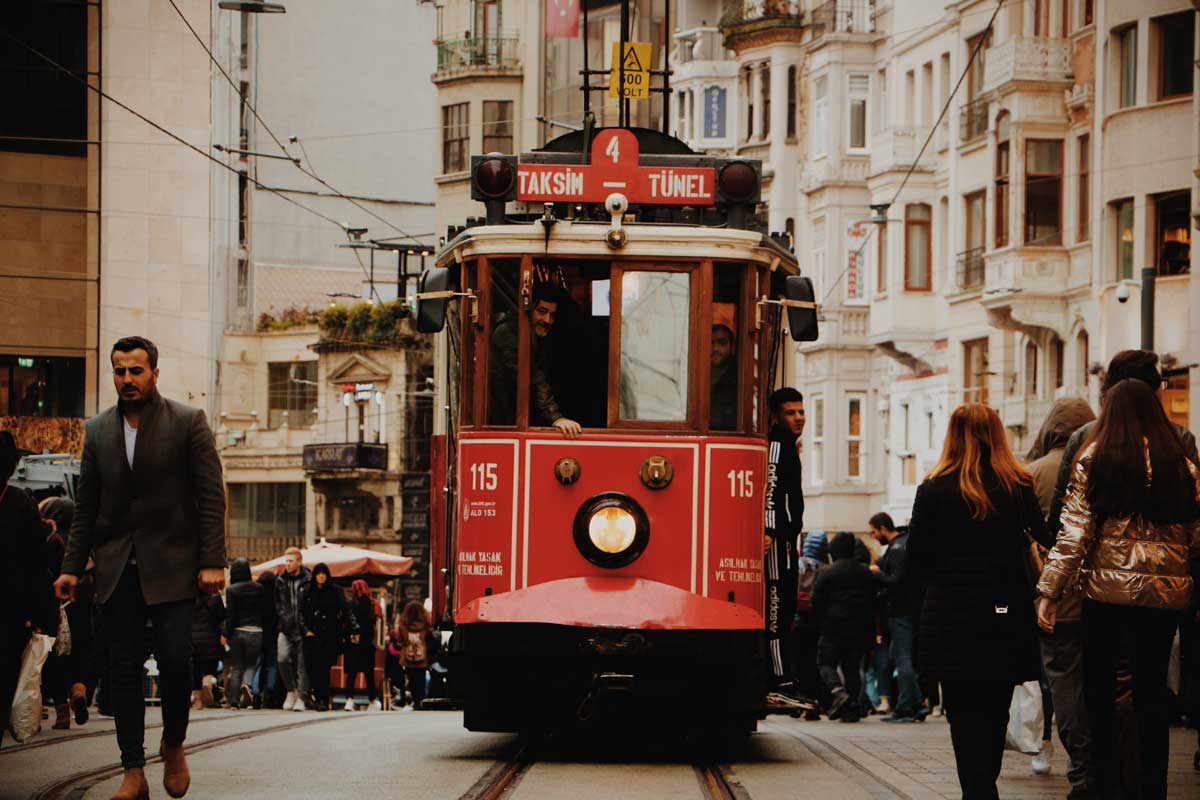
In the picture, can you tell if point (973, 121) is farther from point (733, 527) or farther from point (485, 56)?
point (733, 527)

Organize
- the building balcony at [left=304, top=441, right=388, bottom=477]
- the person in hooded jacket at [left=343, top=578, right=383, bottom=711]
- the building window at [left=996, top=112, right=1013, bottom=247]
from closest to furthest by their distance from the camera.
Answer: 1. the person in hooded jacket at [left=343, top=578, right=383, bottom=711]
2. the building window at [left=996, top=112, right=1013, bottom=247]
3. the building balcony at [left=304, top=441, right=388, bottom=477]

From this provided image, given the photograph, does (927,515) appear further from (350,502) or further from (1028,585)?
(350,502)

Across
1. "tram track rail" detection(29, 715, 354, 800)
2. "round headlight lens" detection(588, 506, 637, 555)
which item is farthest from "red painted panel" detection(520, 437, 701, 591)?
"tram track rail" detection(29, 715, 354, 800)

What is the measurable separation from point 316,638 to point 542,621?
11.8m

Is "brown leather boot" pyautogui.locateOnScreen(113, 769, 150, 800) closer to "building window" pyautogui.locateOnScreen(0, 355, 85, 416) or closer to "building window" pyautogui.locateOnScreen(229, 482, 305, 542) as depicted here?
"building window" pyautogui.locateOnScreen(0, 355, 85, 416)

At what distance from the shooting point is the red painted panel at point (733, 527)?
1300 cm

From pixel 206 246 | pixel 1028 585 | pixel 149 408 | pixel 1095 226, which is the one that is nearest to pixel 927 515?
pixel 1028 585

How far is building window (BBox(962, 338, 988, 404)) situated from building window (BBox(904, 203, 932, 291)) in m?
3.55

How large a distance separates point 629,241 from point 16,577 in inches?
167

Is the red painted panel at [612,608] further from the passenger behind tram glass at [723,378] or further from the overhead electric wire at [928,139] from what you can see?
the overhead electric wire at [928,139]

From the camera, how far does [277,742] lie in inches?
578

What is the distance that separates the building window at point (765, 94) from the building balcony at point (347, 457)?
1845cm

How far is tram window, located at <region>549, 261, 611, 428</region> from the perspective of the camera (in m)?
13.1

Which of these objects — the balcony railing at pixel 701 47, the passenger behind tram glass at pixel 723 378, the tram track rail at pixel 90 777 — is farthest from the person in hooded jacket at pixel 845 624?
the balcony railing at pixel 701 47
